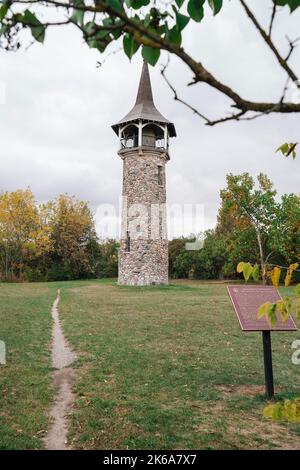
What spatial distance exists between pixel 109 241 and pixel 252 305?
5215cm

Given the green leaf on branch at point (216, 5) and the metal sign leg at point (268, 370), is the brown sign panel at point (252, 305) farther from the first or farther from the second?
the green leaf on branch at point (216, 5)

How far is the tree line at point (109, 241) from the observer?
32625 mm

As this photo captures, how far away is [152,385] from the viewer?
270 inches

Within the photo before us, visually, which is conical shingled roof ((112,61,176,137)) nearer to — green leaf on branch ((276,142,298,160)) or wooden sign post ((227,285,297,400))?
wooden sign post ((227,285,297,400))

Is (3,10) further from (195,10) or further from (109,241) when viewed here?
(109,241)

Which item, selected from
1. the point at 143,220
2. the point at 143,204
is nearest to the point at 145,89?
the point at 143,204

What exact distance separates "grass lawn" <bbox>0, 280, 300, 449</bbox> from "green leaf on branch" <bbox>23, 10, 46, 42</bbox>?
177 inches

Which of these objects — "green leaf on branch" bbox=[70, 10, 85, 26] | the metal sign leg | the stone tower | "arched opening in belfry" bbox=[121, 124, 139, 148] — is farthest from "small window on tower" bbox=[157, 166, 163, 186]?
"green leaf on branch" bbox=[70, 10, 85, 26]

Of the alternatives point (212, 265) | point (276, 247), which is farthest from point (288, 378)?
point (212, 265)

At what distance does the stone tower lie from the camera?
96.2ft

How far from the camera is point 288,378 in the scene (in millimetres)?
7336

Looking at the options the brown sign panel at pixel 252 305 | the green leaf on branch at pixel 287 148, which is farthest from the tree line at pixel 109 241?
the green leaf on branch at pixel 287 148

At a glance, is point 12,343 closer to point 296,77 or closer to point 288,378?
point 288,378

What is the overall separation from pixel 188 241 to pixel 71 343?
4454cm
